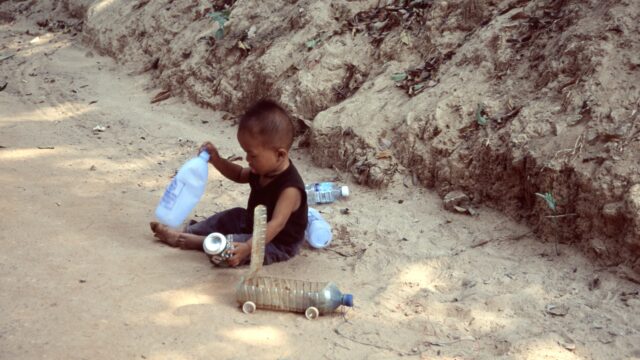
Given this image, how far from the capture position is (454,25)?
5324mm

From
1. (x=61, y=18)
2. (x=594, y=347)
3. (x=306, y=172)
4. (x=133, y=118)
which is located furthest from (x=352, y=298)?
(x=61, y=18)

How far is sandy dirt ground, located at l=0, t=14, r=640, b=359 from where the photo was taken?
277cm

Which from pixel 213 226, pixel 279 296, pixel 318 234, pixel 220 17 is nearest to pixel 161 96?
pixel 220 17

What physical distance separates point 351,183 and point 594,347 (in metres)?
2.28

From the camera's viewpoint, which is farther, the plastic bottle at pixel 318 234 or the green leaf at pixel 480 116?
the green leaf at pixel 480 116

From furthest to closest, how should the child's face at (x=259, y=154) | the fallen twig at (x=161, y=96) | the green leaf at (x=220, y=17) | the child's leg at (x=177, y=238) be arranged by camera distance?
the green leaf at (x=220, y=17) < the fallen twig at (x=161, y=96) < the child's leg at (x=177, y=238) < the child's face at (x=259, y=154)

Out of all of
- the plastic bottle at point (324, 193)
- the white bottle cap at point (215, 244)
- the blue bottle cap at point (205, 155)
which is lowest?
the plastic bottle at point (324, 193)

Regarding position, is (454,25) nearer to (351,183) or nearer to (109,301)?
(351,183)

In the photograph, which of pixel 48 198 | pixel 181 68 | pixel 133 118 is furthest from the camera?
pixel 181 68

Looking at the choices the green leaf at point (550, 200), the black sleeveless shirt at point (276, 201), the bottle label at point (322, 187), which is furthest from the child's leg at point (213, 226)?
the green leaf at point (550, 200)

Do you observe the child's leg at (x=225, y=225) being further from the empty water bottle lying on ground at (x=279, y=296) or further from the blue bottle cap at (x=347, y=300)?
the blue bottle cap at (x=347, y=300)

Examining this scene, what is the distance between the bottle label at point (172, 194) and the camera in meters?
3.62

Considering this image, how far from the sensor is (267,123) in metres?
3.39

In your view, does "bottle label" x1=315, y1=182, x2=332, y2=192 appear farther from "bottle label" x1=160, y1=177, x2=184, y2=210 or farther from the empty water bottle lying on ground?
the empty water bottle lying on ground
